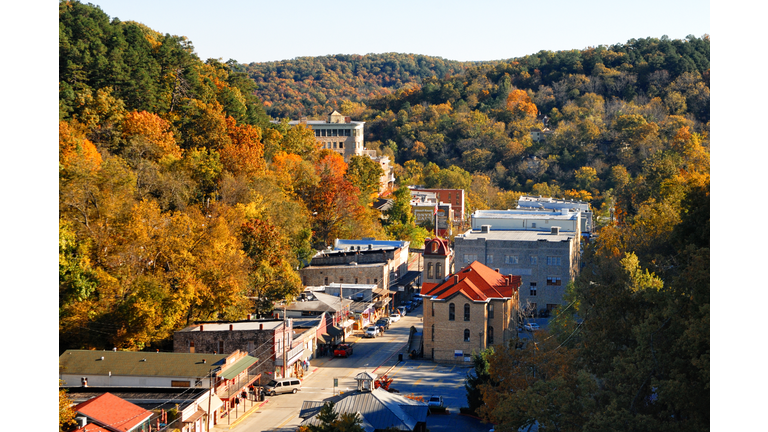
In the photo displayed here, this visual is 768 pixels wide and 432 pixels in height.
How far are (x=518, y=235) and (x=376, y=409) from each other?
28415 millimetres

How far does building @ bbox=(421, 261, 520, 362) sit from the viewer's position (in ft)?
129

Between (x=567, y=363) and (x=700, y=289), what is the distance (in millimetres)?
6321

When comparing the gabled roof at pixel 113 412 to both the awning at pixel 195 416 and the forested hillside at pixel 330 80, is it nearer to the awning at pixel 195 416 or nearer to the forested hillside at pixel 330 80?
the awning at pixel 195 416

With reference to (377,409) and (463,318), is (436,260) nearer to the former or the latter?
(463,318)

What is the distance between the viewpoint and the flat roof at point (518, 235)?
5156 centimetres

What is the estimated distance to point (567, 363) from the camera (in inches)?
971

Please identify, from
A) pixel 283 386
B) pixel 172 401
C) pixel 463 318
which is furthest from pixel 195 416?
pixel 463 318

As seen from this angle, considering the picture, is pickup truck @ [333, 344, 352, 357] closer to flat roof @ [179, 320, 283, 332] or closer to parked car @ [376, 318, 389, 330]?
flat roof @ [179, 320, 283, 332]

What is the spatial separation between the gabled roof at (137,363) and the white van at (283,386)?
359 centimetres

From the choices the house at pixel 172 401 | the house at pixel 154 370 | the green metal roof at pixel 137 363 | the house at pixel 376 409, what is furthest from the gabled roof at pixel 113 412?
the house at pixel 376 409

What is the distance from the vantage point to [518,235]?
54.0m

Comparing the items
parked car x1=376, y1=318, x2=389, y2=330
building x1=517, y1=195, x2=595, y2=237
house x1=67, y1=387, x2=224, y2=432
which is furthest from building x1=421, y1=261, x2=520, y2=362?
building x1=517, y1=195, x2=595, y2=237

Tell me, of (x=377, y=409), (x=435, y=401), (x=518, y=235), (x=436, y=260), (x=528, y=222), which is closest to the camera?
(x=377, y=409)

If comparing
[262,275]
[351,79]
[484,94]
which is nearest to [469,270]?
[262,275]
